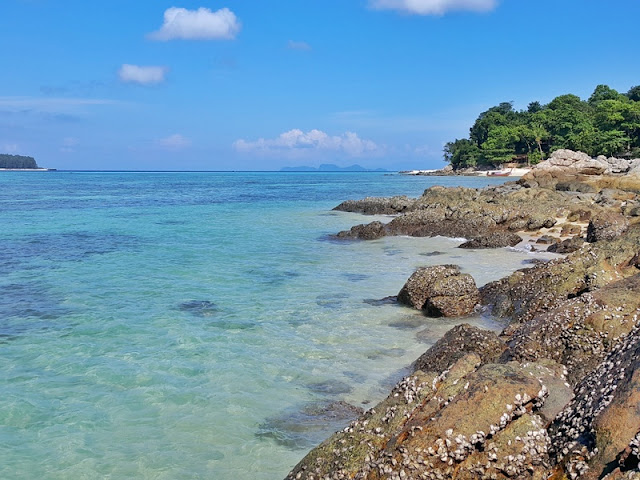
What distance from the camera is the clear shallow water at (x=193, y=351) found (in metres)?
7.11

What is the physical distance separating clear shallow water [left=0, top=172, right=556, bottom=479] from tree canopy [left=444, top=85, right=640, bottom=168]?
76.5 meters

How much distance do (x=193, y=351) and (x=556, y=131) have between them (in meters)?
111

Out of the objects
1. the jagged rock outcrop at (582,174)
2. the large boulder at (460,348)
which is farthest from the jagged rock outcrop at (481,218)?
the large boulder at (460,348)

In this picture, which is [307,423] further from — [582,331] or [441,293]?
[441,293]

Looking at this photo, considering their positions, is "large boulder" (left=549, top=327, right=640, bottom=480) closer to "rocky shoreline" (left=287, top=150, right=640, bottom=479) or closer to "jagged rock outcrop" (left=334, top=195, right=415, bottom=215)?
"rocky shoreline" (left=287, top=150, right=640, bottom=479)

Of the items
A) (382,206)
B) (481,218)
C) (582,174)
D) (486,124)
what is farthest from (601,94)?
(481,218)

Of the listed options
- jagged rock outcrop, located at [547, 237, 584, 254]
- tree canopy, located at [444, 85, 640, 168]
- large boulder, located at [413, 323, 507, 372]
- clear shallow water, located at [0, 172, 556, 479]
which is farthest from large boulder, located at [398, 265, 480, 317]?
tree canopy, located at [444, 85, 640, 168]

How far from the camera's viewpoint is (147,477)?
6488 millimetres

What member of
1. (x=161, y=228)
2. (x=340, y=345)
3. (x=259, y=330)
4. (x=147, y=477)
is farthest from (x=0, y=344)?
(x=161, y=228)

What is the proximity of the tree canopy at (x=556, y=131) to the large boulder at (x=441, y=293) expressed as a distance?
259 ft

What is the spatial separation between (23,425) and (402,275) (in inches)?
461

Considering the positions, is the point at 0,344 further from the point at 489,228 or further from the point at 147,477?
the point at 489,228

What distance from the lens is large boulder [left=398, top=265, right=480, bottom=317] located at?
12125 millimetres

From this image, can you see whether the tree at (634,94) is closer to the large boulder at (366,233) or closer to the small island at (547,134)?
the small island at (547,134)
